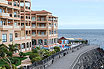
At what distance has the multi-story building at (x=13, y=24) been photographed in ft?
158

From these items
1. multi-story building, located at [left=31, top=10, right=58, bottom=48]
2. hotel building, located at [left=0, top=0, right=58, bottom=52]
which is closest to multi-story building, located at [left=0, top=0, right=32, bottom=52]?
hotel building, located at [left=0, top=0, right=58, bottom=52]

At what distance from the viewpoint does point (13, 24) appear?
53.0m

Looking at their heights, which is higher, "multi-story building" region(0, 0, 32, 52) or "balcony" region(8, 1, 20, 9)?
"balcony" region(8, 1, 20, 9)

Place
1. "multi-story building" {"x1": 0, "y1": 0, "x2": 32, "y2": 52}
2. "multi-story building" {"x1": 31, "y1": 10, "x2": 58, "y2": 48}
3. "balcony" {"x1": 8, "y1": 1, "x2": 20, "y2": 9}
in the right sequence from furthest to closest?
"multi-story building" {"x1": 31, "y1": 10, "x2": 58, "y2": 48}, "balcony" {"x1": 8, "y1": 1, "x2": 20, "y2": 9}, "multi-story building" {"x1": 0, "y1": 0, "x2": 32, "y2": 52}

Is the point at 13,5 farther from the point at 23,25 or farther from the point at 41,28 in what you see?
the point at 41,28

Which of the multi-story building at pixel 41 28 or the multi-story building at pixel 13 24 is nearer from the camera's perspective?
the multi-story building at pixel 13 24

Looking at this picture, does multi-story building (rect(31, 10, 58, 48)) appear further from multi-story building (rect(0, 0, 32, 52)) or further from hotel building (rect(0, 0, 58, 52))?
multi-story building (rect(0, 0, 32, 52))

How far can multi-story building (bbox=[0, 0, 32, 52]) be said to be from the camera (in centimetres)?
4822

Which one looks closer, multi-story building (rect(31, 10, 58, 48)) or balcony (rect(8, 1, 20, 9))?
balcony (rect(8, 1, 20, 9))

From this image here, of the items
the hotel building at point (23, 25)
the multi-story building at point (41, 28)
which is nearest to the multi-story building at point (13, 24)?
the hotel building at point (23, 25)

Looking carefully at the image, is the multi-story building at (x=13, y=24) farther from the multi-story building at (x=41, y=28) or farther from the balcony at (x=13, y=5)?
the multi-story building at (x=41, y=28)

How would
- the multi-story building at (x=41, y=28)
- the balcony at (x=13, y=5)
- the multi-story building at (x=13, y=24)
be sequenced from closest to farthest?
1. the multi-story building at (x=13, y=24)
2. the balcony at (x=13, y=5)
3. the multi-story building at (x=41, y=28)

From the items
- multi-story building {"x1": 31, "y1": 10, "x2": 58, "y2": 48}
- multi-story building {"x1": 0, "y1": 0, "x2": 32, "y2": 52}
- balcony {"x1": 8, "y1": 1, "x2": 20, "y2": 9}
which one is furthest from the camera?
multi-story building {"x1": 31, "y1": 10, "x2": 58, "y2": 48}

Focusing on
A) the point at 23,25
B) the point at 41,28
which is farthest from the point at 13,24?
the point at 41,28
